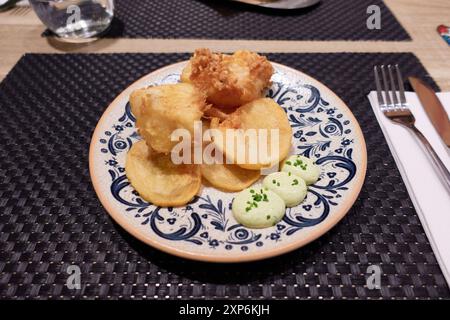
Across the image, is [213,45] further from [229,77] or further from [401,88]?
[401,88]

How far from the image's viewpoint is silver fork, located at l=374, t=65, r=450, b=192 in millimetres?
1199

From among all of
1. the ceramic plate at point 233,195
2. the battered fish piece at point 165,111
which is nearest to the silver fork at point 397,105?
the ceramic plate at point 233,195

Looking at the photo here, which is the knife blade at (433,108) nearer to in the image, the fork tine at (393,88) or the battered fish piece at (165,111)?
the fork tine at (393,88)

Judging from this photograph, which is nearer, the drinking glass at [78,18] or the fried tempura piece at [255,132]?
the fried tempura piece at [255,132]

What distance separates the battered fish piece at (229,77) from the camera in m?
1.17

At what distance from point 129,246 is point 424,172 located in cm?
89

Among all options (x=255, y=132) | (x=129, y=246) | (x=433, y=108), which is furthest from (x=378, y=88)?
(x=129, y=246)

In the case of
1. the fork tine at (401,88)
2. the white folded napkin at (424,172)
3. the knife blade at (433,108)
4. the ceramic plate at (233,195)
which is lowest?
the white folded napkin at (424,172)

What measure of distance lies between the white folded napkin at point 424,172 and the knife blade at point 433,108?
0.01m

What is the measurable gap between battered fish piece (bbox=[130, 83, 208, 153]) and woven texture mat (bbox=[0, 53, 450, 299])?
0.26 metres

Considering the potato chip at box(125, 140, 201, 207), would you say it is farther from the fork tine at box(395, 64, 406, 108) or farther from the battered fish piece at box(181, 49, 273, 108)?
the fork tine at box(395, 64, 406, 108)

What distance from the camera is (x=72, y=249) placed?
985 mm

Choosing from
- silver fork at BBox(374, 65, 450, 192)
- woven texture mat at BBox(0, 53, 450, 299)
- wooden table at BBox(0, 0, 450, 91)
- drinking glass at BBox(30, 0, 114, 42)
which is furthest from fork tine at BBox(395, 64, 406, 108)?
drinking glass at BBox(30, 0, 114, 42)

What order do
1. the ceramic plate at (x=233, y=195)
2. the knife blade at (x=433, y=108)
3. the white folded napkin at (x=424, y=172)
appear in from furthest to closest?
the knife blade at (x=433, y=108)
the white folded napkin at (x=424, y=172)
the ceramic plate at (x=233, y=195)
